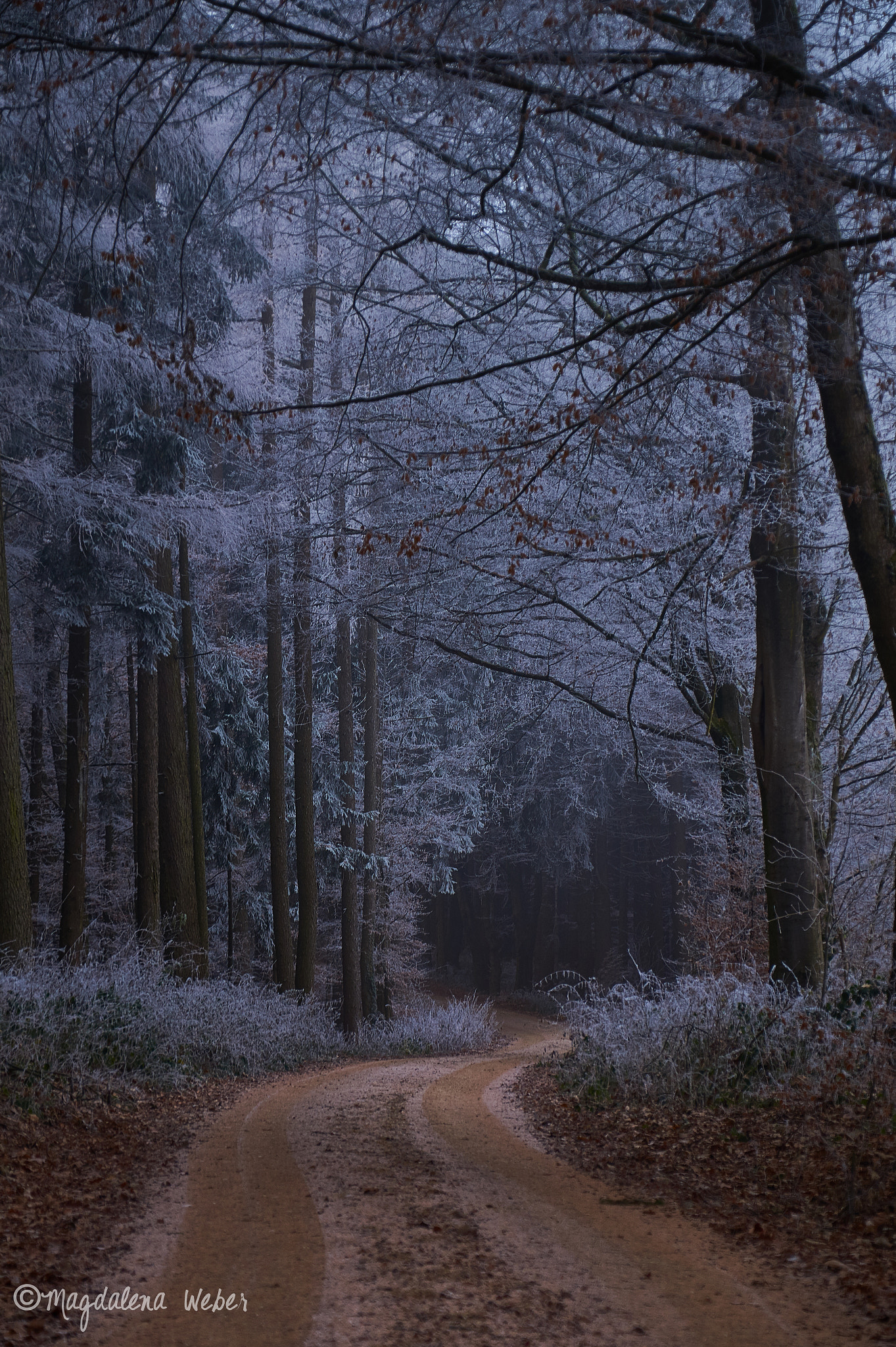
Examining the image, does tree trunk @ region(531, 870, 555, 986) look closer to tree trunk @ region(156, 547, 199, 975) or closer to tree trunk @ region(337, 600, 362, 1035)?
tree trunk @ region(337, 600, 362, 1035)

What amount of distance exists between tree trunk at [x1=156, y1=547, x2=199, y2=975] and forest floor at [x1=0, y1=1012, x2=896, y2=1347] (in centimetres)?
655

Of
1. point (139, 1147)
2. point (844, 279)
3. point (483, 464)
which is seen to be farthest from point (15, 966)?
point (844, 279)

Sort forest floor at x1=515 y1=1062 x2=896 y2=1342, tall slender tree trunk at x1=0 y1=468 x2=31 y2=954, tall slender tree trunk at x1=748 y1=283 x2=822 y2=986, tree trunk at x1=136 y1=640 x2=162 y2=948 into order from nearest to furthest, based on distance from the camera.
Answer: forest floor at x1=515 y1=1062 x2=896 y2=1342 < tall slender tree trunk at x1=748 y1=283 x2=822 y2=986 < tall slender tree trunk at x1=0 y1=468 x2=31 y2=954 < tree trunk at x1=136 y1=640 x2=162 y2=948

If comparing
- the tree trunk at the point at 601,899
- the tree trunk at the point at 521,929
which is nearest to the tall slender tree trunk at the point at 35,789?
the tree trunk at the point at 601,899

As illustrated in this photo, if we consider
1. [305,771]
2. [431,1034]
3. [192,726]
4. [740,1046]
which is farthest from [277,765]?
[740,1046]

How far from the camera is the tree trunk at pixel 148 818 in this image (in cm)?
1358

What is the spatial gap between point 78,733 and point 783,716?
28.8ft

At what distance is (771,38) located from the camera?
5.83 meters

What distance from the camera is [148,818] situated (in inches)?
546

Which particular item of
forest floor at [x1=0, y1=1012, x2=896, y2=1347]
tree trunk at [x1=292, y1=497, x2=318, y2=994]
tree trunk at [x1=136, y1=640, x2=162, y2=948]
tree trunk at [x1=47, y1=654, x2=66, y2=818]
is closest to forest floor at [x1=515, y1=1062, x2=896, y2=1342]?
forest floor at [x1=0, y1=1012, x2=896, y2=1347]

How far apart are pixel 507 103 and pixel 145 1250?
6.55 meters

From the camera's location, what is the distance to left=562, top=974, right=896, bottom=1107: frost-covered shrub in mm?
6586

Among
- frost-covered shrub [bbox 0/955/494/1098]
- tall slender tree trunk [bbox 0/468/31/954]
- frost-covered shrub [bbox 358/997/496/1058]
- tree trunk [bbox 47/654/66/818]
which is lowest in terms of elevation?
frost-covered shrub [bbox 358/997/496/1058]

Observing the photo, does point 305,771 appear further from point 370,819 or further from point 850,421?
point 850,421
